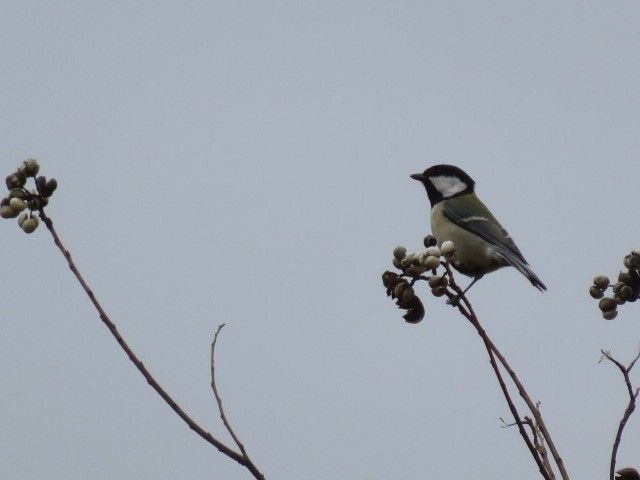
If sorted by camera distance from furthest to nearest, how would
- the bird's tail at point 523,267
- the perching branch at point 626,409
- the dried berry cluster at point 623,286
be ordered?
1. the bird's tail at point 523,267
2. the dried berry cluster at point 623,286
3. the perching branch at point 626,409

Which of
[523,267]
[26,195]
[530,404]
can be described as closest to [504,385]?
[530,404]

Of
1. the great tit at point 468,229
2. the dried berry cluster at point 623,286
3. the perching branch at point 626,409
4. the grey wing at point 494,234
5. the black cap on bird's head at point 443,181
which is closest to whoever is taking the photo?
the perching branch at point 626,409

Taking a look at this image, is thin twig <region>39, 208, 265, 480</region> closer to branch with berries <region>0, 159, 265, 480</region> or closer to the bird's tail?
branch with berries <region>0, 159, 265, 480</region>

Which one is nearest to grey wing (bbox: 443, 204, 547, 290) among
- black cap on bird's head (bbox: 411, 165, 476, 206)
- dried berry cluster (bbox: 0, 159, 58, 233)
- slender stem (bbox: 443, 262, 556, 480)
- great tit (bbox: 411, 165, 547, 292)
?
great tit (bbox: 411, 165, 547, 292)

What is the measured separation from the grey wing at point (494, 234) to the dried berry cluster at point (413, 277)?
225 cm

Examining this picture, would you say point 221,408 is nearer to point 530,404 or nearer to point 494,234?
point 530,404

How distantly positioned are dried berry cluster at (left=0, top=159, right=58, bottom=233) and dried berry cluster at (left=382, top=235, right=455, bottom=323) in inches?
40.9

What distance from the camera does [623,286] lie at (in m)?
2.33

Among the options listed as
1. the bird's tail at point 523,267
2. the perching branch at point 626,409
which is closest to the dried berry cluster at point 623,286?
the perching branch at point 626,409

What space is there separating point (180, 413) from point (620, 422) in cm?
106

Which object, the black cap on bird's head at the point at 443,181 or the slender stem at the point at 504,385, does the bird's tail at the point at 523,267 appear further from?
the slender stem at the point at 504,385

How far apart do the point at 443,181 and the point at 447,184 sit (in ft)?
0.14

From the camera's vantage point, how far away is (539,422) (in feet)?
6.37

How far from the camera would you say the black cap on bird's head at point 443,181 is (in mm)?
6191
